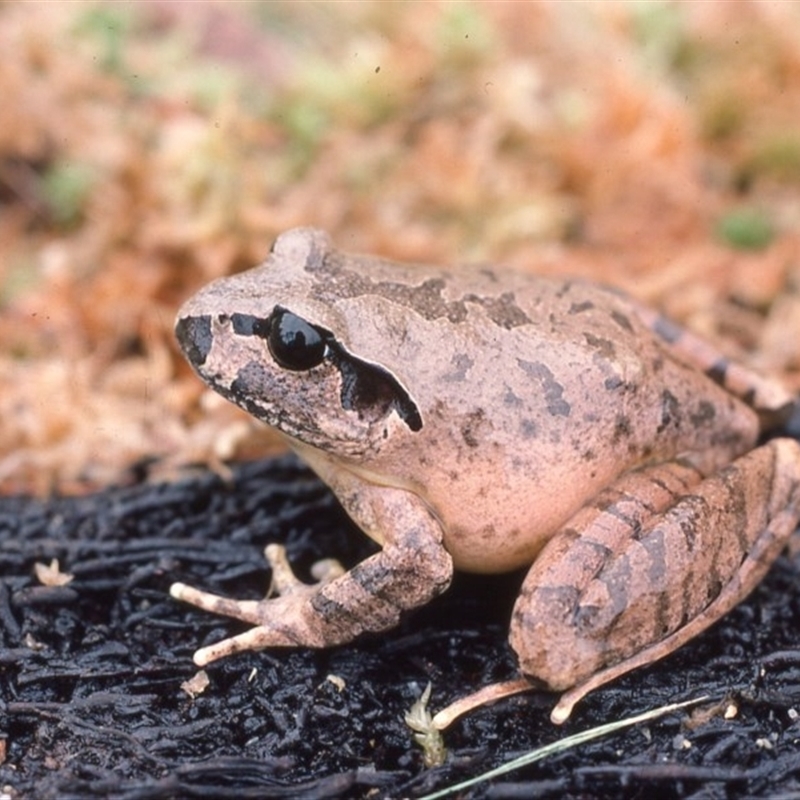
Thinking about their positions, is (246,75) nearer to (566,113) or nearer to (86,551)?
(566,113)

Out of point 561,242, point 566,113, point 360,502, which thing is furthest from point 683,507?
point 566,113

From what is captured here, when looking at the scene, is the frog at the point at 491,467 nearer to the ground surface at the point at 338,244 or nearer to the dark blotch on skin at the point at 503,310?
the dark blotch on skin at the point at 503,310

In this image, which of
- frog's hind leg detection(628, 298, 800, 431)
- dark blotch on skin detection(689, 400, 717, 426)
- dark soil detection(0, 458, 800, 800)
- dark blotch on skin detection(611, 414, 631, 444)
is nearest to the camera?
dark soil detection(0, 458, 800, 800)

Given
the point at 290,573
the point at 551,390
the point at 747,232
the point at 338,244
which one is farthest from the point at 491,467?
the point at 747,232

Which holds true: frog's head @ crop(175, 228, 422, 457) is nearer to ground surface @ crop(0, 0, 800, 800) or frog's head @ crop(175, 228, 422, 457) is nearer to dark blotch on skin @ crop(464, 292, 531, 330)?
dark blotch on skin @ crop(464, 292, 531, 330)

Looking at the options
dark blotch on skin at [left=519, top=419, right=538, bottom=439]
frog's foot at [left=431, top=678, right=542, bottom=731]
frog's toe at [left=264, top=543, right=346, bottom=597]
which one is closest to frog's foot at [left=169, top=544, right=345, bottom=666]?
frog's toe at [left=264, top=543, right=346, bottom=597]
